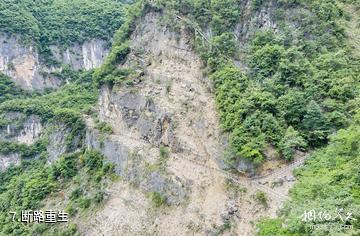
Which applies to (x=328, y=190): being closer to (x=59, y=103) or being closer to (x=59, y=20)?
(x=59, y=103)

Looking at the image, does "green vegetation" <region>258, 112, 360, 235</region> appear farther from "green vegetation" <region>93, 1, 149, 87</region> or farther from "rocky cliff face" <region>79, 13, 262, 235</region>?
"green vegetation" <region>93, 1, 149, 87</region>

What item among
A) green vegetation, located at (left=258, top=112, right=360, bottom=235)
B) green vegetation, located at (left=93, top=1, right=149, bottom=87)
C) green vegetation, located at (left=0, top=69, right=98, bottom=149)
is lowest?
green vegetation, located at (left=0, top=69, right=98, bottom=149)

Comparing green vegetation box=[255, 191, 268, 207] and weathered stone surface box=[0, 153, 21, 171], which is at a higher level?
green vegetation box=[255, 191, 268, 207]

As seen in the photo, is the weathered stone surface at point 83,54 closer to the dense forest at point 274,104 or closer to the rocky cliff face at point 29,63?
the rocky cliff face at point 29,63

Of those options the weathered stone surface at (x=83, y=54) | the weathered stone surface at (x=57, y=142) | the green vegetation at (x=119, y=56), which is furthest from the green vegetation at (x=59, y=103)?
the weathered stone surface at (x=83, y=54)

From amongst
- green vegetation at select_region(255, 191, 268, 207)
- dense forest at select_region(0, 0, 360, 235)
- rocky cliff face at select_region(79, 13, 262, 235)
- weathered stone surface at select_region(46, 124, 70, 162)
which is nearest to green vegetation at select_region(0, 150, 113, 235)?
dense forest at select_region(0, 0, 360, 235)

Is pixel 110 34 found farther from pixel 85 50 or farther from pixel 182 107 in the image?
pixel 182 107
